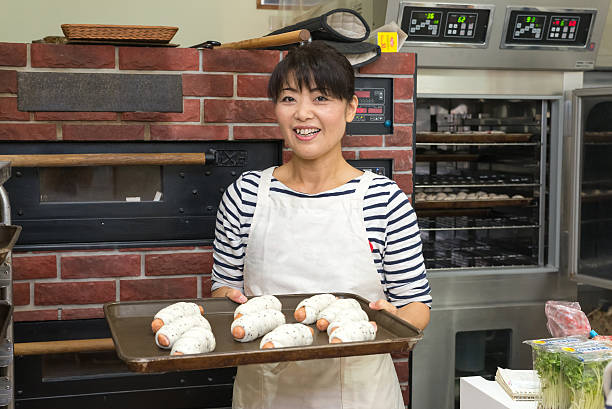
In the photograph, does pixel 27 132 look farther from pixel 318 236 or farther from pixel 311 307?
pixel 311 307

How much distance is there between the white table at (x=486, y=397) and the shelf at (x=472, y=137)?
1.68 metres

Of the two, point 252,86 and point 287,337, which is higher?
point 252,86

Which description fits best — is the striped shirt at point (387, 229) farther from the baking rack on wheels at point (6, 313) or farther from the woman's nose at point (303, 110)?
the baking rack on wheels at point (6, 313)

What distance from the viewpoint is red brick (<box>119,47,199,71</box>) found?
232 cm

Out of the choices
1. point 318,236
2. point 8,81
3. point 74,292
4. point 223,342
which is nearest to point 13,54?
point 8,81

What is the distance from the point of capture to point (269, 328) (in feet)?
5.20

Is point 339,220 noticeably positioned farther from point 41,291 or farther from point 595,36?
point 595,36

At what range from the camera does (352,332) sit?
1.48m

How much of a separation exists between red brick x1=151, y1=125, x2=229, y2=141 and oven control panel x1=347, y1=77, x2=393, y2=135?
46cm

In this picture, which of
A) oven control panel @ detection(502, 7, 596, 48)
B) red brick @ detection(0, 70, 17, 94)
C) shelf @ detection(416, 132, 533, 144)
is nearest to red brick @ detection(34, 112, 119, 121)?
red brick @ detection(0, 70, 17, 94)

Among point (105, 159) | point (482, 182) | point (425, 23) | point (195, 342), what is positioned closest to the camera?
point (195, 342)

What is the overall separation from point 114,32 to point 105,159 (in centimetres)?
40

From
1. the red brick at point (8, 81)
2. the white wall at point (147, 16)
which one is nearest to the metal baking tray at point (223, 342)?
the red brick at point (8, 81)

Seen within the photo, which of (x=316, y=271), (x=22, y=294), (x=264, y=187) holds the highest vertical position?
(x=264, y=187)
